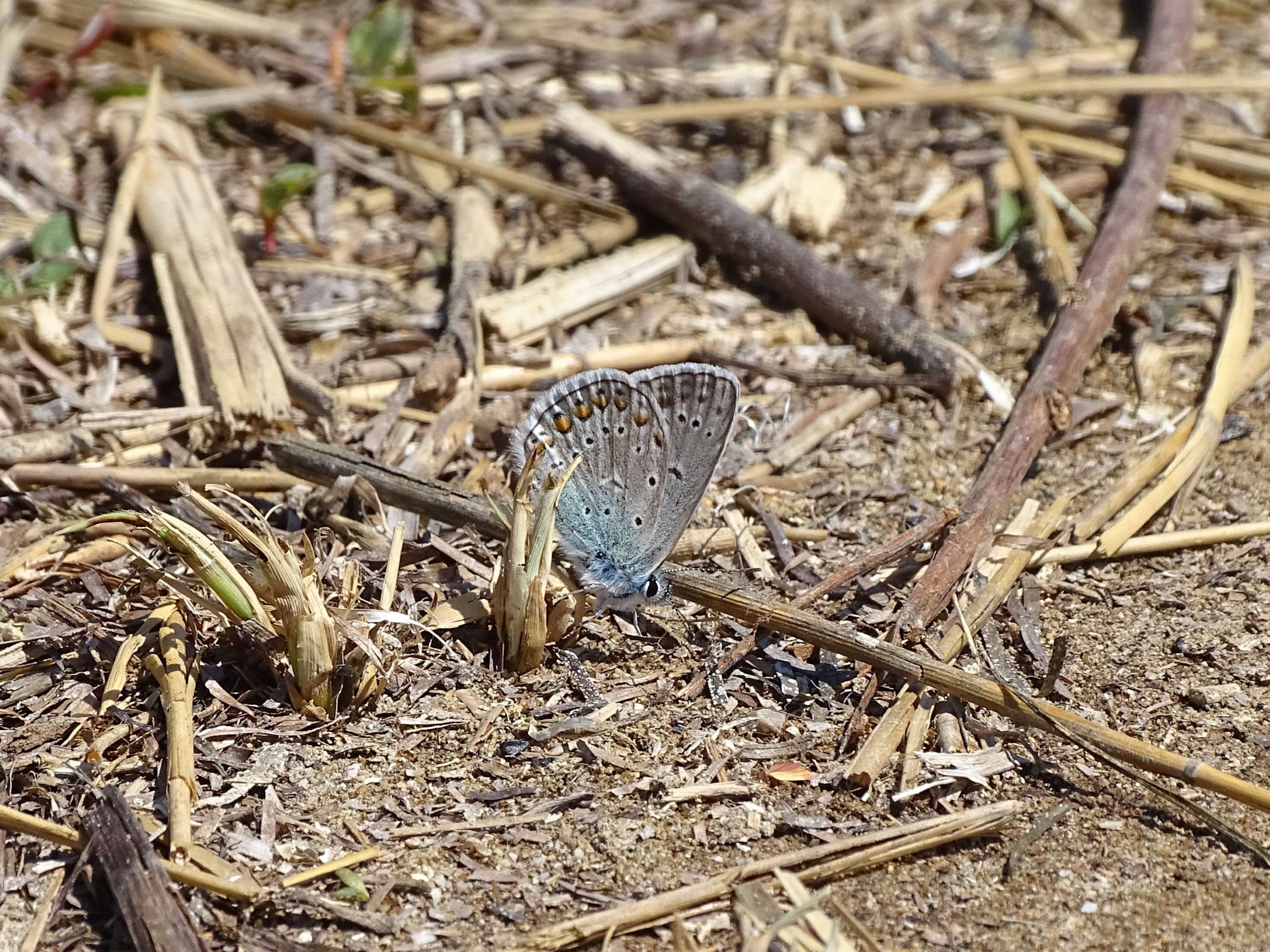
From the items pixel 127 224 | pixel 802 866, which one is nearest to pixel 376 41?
pixel 127 224

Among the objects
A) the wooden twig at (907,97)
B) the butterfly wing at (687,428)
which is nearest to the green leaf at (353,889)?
the butterfly wing at (687,428)

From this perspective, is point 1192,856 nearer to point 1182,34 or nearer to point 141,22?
point 1182,34

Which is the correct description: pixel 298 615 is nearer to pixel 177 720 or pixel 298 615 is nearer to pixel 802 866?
pixel 177 720

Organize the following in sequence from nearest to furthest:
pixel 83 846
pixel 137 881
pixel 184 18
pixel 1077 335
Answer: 1. pixel 137 881
2. pixel 83 846
3. pixel 1077 335
4. pixel 184 18

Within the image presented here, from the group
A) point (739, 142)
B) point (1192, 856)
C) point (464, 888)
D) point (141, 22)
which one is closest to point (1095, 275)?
point (739, 142)

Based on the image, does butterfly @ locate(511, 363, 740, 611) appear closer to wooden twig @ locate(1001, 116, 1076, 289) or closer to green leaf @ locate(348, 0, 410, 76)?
wooden twig @ locate(1001, 116, 1076, 289)

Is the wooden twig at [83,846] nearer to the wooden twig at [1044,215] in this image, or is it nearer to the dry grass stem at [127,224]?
the dry grass stem at [127,224]
